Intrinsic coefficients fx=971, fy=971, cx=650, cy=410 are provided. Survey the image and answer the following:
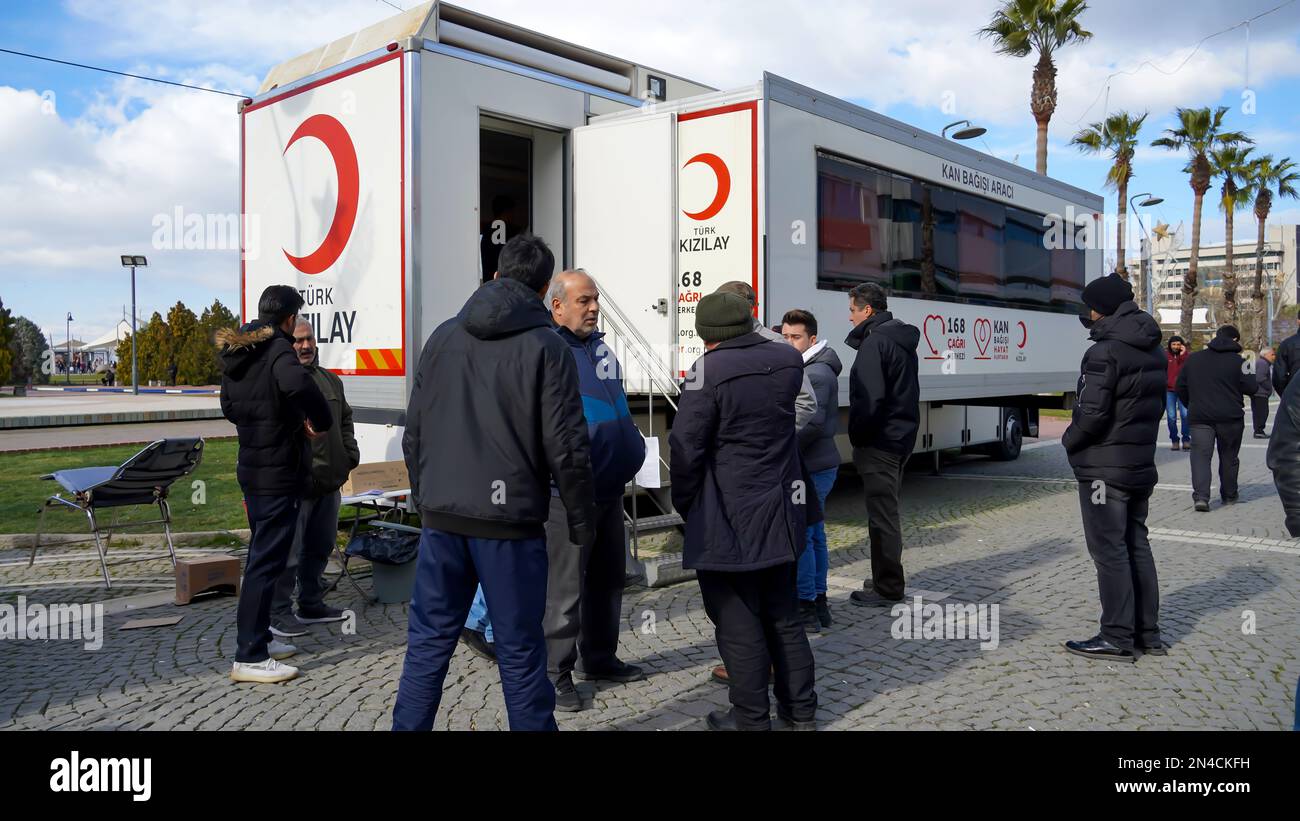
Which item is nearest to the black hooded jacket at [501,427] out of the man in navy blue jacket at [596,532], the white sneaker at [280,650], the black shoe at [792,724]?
the man in navy blue jacket at [596,532]

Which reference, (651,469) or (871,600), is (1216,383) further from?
(651,469)

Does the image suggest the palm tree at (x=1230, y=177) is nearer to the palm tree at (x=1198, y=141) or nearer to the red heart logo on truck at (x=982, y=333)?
the palm tree at (x=1198, y=141)

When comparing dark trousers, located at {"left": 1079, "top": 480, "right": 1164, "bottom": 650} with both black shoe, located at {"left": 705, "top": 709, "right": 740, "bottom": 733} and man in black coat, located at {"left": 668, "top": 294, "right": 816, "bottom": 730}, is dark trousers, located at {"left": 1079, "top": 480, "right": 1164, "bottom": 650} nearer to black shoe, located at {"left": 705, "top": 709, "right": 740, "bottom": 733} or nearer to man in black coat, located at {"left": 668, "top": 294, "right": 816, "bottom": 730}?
man in black coat, located at {"left": 668, "top": 294, "right": 816, "bottom": 730}

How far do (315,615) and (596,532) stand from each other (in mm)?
2044

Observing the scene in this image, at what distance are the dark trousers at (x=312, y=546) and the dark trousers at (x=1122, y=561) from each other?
398 centimetres

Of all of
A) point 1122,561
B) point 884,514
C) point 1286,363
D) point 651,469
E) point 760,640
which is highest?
point 1286,363

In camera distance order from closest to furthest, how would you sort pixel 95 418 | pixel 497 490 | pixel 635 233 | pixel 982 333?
pixel 497 490, pixel 635 233, pixel 982 333, pixel 95 418

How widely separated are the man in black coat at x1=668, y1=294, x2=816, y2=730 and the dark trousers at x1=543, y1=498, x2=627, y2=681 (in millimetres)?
574

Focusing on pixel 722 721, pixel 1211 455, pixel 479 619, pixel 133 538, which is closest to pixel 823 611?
pixel 722 721

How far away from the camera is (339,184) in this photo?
654 centimetres

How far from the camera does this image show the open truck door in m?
6.96

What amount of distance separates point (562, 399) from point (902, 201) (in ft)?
20.9
